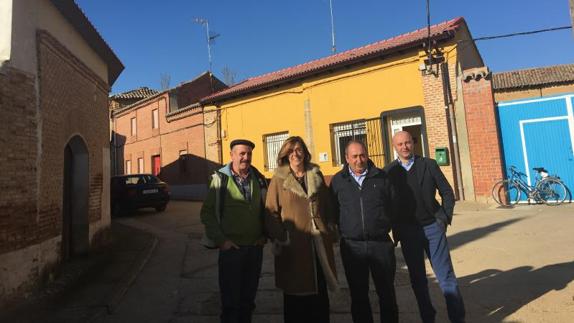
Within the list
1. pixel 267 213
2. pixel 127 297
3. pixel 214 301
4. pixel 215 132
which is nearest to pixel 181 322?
pixel 214 301

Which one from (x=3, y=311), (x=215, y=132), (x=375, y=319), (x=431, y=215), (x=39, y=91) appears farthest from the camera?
(x=215, y=132)

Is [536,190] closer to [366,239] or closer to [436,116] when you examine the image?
[436,116]

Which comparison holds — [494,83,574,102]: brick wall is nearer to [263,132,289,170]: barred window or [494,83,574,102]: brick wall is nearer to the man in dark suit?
[263,132,289,170]: barred window

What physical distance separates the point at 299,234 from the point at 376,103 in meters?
10.1

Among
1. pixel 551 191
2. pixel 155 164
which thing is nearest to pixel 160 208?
pixel 155 164

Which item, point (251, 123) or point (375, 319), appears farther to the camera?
point (251, 123)

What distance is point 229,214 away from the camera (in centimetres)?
310

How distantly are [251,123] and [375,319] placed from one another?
13032 mm

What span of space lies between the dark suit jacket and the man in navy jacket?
271 mm

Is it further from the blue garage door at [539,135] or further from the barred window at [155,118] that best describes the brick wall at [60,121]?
the barred window at [155,118]

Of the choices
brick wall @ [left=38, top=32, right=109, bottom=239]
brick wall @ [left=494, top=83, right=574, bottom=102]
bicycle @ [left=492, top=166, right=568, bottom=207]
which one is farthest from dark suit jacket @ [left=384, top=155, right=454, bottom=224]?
brick wall @ [left=494, top=83, right=574, bottom=102]

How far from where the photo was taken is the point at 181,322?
3.77 m

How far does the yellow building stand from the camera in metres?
10.9

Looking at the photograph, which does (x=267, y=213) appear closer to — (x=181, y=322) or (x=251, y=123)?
(x=181, y=322)
